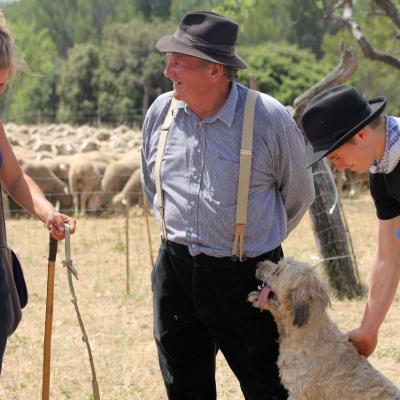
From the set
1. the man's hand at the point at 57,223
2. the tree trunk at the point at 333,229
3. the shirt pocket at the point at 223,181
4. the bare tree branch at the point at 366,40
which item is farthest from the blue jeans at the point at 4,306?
the bare tree branch at the point at 366,40

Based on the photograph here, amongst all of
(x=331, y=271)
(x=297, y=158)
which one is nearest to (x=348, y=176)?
(x=331, y=271)

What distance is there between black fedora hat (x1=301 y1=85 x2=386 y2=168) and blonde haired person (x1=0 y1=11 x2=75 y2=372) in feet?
3.89

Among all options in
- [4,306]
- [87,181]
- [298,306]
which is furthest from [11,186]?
[87,181]

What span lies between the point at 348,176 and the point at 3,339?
16.6 metres

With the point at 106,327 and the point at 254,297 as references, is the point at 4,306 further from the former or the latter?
the point at 106,327

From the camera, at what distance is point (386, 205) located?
344 cm

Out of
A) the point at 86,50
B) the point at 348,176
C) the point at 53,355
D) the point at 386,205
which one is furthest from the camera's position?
the point at 86,50

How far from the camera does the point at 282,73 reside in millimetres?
37844

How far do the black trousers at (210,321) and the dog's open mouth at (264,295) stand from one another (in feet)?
0.51

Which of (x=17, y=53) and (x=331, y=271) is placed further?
(x=331, y=271)

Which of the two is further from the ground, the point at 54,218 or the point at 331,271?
the point at 54,218

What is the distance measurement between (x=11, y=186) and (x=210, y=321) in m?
1.16

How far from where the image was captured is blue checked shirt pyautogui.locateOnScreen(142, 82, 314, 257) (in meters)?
3.76

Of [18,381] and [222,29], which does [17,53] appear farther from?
[18,381]
